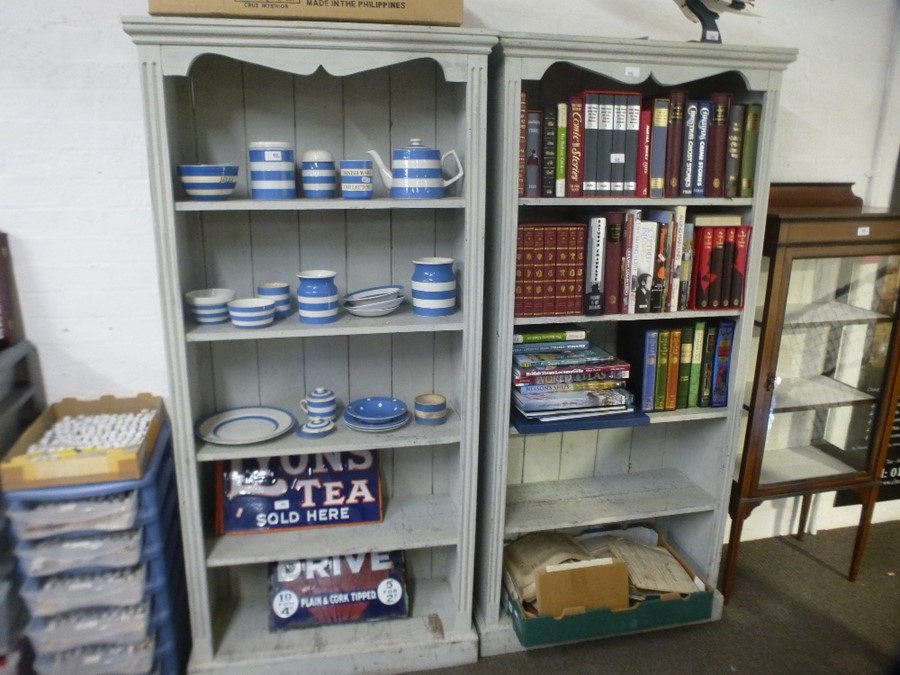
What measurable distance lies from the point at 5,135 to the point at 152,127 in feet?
1.83

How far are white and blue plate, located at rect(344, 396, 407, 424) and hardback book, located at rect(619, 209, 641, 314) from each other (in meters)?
0.73

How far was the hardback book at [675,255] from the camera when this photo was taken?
72.7 inches

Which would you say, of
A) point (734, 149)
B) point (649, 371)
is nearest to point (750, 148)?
point (734, 149)

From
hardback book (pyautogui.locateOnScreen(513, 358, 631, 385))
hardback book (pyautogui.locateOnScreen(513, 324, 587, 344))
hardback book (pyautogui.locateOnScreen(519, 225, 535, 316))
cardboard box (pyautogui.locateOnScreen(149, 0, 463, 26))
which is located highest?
cardboard box (pyautogui.locateOnScreen(149, 0, 463, 26))

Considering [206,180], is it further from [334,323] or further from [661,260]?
[661,260]

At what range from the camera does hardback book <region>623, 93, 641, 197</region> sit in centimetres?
176

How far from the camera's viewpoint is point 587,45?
5.34ft

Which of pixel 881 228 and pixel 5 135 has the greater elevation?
pixel 5 135

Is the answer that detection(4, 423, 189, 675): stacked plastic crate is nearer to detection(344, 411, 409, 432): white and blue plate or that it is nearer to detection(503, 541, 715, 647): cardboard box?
detection(344, 411, 409, 432): white and blue plate

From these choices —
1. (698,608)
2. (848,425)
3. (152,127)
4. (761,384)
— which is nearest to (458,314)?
(152,127)

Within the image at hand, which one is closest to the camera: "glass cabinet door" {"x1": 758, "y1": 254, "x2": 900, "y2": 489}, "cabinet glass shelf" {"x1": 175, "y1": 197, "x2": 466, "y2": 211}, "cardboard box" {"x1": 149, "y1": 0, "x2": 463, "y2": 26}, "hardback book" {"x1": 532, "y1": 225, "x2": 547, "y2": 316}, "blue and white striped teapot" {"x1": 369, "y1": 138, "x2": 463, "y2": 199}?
"cardboard box" {"x1": 149, "y1": 0, "x2": 463, "y2": 26}

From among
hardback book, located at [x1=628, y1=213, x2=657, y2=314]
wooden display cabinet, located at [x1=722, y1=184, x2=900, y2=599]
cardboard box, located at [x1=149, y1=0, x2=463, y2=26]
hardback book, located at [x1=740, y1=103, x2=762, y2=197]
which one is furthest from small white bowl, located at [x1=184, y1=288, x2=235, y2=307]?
wooden display cabinet, located at [x1=722, y1=184, x2=900, y2=599]

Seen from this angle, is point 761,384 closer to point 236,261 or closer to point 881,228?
point 881,228

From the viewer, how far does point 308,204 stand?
1606 mm
